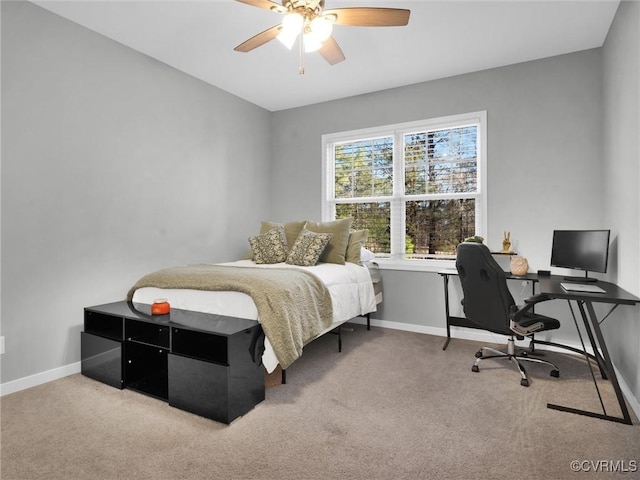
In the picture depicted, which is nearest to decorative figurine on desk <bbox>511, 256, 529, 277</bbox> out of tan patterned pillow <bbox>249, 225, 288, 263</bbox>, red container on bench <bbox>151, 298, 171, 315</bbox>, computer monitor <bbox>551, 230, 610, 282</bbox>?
computer monitor <bbox>551, 230, 610, 282</bbox>

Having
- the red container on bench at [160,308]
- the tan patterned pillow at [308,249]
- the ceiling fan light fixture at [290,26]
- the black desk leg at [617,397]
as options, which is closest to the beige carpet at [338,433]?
the black desk leg at [617,397]

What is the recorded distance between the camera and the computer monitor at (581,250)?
106 inches

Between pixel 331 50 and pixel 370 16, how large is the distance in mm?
461

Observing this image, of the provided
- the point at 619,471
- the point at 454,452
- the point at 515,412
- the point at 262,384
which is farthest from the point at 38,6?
the point at 619,471

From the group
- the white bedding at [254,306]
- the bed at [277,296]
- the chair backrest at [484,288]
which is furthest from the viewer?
the chair backrest at [484,288]

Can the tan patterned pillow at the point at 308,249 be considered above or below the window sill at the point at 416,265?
above

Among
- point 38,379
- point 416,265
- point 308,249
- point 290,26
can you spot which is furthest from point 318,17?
point 38,379

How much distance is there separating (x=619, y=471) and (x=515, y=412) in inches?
22.7

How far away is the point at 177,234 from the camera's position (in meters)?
3.78

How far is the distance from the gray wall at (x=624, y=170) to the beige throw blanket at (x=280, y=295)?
204 cm

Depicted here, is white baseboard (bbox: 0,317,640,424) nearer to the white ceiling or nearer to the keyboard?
the keyboard

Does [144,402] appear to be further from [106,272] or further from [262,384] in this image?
[106,272]

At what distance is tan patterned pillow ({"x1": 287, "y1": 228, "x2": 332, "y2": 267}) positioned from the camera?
355cm

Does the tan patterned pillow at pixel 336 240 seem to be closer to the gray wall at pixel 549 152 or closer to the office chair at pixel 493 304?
the gray wall at pixel 549 152
